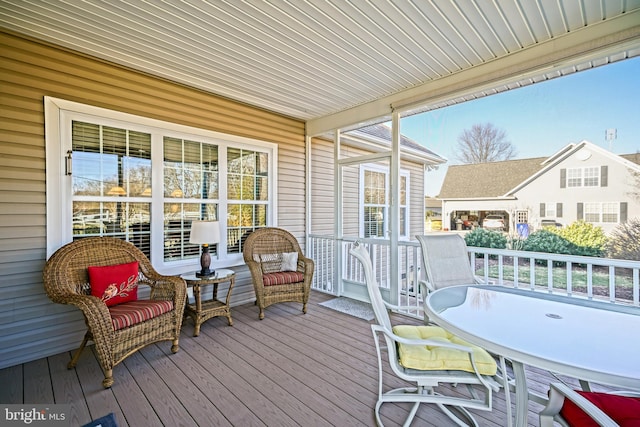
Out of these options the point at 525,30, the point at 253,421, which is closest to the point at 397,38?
the point at 525,30

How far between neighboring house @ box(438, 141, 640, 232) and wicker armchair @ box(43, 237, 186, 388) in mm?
4761

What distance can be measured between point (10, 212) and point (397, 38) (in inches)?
163

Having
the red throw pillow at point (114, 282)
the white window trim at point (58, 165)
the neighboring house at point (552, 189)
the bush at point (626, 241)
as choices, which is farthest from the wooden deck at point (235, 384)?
the neighboring house at point (552, 189)

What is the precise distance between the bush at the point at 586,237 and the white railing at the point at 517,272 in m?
0.23

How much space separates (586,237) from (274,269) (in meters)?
4.25

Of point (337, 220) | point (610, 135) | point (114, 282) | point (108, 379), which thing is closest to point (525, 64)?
point (610, 135)

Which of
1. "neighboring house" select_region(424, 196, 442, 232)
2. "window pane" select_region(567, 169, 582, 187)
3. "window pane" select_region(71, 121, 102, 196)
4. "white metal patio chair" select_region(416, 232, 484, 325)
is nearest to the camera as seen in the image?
"white metal patio chair" select_region(416, 232, 484, 325)

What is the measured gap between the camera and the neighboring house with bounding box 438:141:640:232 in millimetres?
3406

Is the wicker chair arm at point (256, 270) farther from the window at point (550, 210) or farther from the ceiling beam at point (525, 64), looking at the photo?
the window at point (550, 210)

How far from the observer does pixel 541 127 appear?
4.16 meters

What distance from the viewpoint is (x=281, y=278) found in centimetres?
404

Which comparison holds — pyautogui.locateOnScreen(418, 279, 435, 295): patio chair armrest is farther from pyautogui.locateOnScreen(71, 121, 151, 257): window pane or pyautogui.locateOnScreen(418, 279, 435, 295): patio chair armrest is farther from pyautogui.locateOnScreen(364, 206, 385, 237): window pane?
pyautogui.locateOnScreen(71, 121, 151, 257): window pane

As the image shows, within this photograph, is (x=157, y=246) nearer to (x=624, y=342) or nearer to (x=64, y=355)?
(x=64, y=355)

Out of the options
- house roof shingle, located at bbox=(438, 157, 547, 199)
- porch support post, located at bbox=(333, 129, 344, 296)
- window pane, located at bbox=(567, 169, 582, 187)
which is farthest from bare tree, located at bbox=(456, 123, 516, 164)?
porch support post, located at bbox=(333, 129, 344, 296)
